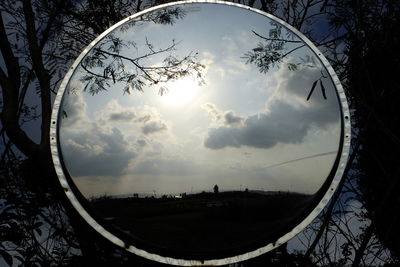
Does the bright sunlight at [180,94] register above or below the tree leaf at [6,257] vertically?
above

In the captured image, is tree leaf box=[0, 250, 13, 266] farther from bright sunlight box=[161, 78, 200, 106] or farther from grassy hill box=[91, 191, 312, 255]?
bright sunlight box=[161, 78, 200, 106]

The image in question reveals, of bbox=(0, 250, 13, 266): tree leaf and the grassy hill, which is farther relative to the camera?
bbox=(0, 250, 13, 266): tree leaf

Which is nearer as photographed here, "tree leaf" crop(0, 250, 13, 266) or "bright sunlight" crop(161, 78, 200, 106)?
"bright sunlight" crop(161, 78, 200, 106)

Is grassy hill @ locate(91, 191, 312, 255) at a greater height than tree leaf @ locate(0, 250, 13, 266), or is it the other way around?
grassy hill @ locate(91, 191, 312, 255)

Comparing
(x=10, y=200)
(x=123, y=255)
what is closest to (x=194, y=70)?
(x=123, y=255)

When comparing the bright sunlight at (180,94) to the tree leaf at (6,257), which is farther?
the tree leaf at (6,257)

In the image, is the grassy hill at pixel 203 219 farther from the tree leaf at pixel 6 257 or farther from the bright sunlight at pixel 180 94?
the tree leaf at pixel 6 257

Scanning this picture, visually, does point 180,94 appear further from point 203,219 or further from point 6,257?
point 6,257

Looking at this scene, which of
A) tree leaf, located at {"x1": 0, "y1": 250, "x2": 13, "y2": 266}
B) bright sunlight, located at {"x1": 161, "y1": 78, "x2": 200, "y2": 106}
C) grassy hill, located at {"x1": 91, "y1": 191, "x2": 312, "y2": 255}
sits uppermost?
bright sunlight, located at {"x1": 161, "y1": 78, "x2": 200, "y2": 106}

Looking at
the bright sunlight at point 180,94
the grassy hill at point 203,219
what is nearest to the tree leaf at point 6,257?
the grassy hill at point 203,219

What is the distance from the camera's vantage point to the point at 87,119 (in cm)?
117

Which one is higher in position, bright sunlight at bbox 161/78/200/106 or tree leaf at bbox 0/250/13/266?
bright sunlight at bbox 161/78/200/106

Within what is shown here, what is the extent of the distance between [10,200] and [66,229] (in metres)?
0.55

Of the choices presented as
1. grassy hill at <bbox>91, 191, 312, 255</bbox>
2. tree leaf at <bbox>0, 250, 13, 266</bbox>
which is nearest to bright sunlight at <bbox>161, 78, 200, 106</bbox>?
grassy hill at <bbox>91, 191, 312, 255</bbox>
